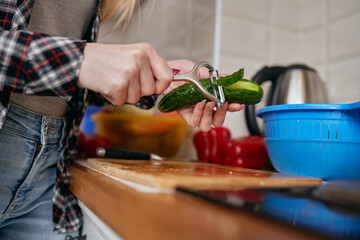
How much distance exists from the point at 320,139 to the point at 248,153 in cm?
29

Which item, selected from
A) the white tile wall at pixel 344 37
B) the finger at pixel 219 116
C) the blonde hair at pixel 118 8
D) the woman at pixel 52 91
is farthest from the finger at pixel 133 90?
the white tile wall at pixel 344 37

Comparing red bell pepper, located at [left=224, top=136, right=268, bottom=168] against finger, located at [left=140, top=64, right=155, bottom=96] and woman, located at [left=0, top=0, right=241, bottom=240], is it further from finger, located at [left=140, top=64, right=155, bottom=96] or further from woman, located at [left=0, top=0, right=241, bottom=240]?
finger, located at [left=140, top=64, right=155, bottom=96]

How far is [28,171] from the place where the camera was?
2.11 feet

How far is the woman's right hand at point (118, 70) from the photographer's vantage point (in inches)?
17.4

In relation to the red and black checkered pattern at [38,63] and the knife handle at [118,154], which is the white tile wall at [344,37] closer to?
the knife handle at [118,154]

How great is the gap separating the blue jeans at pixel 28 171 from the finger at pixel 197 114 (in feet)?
0.97

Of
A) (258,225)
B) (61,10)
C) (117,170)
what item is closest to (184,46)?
(61,10)

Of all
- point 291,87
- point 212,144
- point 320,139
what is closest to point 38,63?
point 320,139

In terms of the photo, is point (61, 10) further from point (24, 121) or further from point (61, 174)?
point (61, 174)

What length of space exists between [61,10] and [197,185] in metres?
0.52

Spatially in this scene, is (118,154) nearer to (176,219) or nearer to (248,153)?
(248,153)

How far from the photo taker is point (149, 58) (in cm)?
48

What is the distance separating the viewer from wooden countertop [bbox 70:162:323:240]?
23cm

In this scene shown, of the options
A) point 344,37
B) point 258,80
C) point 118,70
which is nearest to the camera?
point 118,70
